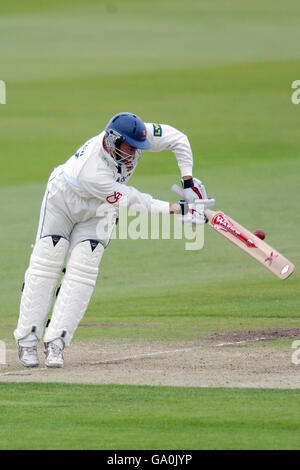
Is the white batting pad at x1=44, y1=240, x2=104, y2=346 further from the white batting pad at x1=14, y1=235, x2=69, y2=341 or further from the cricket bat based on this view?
the cricket bat

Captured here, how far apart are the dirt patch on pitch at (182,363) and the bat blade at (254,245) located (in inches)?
28.3

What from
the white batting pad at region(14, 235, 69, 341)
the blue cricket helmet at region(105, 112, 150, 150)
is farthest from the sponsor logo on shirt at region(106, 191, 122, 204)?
the white batting pad at region(14, 235, 69, 341)

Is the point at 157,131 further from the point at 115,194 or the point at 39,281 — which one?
the point at 39,281

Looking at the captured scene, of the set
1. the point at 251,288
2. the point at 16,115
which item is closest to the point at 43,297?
the point at 251,288

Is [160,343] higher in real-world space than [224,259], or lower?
lower

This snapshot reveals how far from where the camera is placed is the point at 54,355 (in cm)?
861

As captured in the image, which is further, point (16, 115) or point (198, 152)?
point (16, 115)

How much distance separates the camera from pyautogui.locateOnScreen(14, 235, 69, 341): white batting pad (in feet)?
28.9

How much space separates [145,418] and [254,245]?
2673 mm

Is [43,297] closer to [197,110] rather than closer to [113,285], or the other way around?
[113,285]

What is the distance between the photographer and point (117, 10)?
4031cm

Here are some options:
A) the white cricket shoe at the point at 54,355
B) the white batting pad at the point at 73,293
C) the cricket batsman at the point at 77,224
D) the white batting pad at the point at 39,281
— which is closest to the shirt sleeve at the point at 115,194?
the cricket batsman at the point at 77,224

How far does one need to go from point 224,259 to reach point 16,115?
14.7 meters
